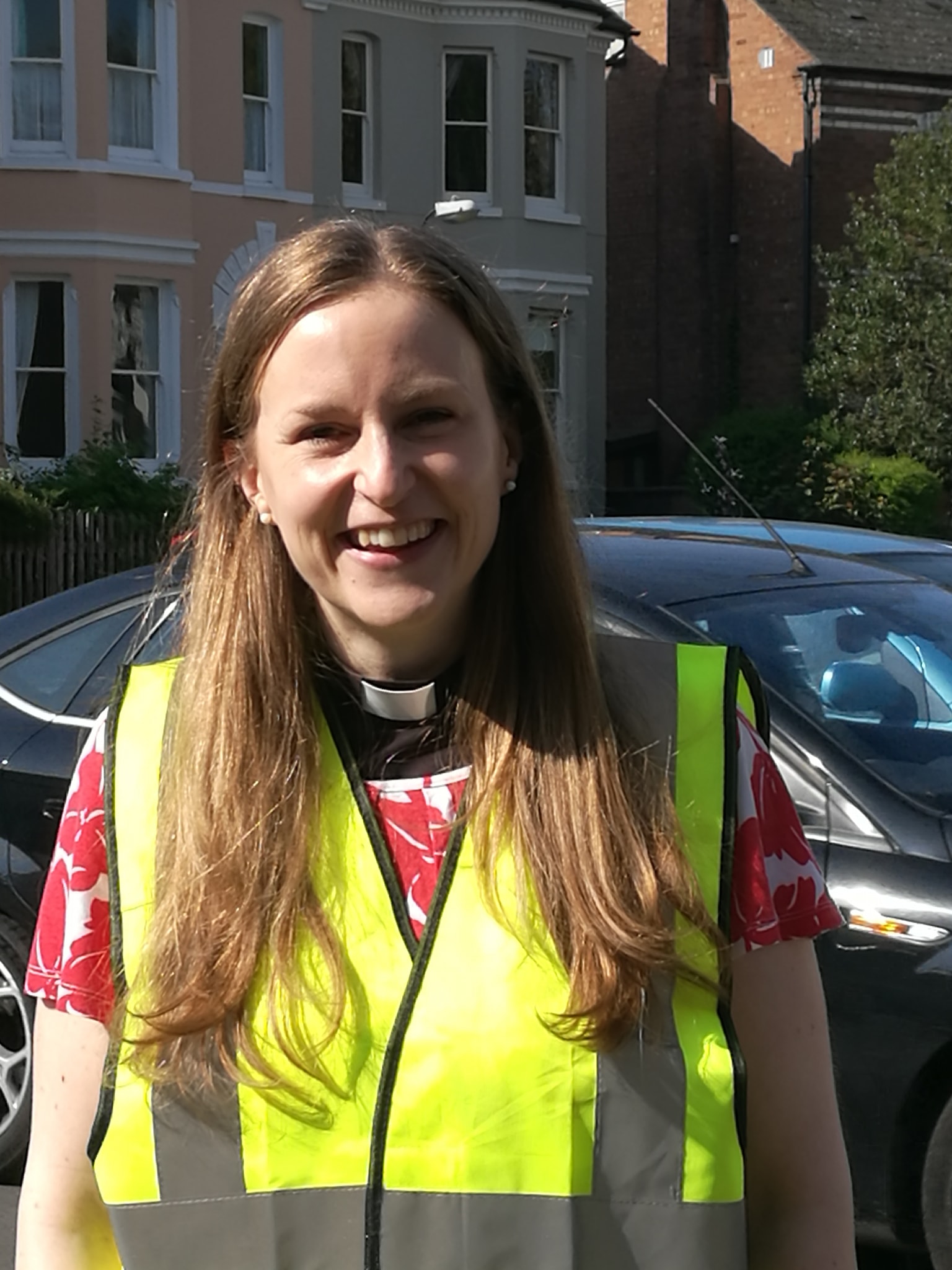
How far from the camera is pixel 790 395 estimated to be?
3064cm

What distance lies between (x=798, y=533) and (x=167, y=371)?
19295 mm

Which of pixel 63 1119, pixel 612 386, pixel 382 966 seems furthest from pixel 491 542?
pixel 612 386

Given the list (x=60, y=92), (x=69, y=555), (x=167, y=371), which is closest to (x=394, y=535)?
(x=69, y=555)

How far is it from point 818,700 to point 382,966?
9.28 feet

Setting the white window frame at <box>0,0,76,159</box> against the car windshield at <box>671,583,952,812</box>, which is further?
the white window frame at <box>0,0,76,159</box>

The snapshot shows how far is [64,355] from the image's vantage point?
23.5 meters

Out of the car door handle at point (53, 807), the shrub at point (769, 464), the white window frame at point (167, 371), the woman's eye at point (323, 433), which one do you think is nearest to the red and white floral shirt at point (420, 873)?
the woman's eye at point (323, 433)

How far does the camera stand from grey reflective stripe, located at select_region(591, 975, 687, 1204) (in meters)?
1.85

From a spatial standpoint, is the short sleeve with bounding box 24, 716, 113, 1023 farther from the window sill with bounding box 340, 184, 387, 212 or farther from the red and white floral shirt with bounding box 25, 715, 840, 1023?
the window sill with bounding box 340, 184, 387, 212

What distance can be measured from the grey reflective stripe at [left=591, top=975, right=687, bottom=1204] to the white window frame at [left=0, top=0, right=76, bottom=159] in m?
22.7

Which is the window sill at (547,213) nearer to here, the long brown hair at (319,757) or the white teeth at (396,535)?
the long brown hair at (319,757)

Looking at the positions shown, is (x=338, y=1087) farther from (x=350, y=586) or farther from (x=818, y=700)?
(x=818, y=700)

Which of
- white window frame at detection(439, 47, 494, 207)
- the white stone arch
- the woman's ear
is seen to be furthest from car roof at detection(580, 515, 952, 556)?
white window frame at detection(439, 47, 494, 207)

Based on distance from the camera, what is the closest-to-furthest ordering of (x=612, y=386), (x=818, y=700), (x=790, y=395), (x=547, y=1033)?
1. (x=547, y=1033)
2. (x=818, y=700)
3. (x=790, y=395)
4. (x=612, y=386)
